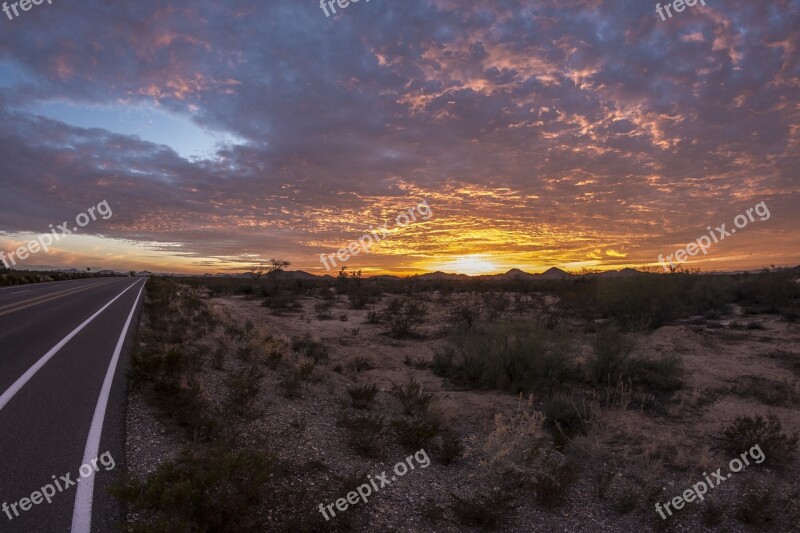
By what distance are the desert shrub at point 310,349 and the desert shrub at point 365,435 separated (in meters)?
5.23

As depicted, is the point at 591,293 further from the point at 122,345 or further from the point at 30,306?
the point at 30,306

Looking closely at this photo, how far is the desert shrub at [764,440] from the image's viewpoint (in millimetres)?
7262

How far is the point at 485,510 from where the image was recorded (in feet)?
17.1

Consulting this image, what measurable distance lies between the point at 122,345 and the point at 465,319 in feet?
44.1

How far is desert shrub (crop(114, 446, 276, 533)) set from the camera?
3896 mm

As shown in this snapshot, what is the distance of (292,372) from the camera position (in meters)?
10.1

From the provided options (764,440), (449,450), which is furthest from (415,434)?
(764,440)

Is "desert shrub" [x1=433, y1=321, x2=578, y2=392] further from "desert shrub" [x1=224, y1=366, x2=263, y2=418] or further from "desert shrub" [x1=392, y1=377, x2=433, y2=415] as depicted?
"desert shrub" [x1=224, y1=366, x2=263, y2=418]

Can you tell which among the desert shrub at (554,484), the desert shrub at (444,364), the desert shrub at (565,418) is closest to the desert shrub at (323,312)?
the desert shrub at (444,364)

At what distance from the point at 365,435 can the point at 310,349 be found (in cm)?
721

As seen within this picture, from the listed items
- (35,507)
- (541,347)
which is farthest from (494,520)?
(541,347)

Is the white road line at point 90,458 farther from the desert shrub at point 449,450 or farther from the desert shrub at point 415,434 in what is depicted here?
the desert shrub at point 449,450

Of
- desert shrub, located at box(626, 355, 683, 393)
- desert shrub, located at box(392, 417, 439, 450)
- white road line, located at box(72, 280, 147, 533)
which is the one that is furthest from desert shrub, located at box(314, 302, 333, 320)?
desert shrub, located at box(392, 417, 439, 450)

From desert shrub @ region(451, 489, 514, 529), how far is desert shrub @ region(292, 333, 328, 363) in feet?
24.6
